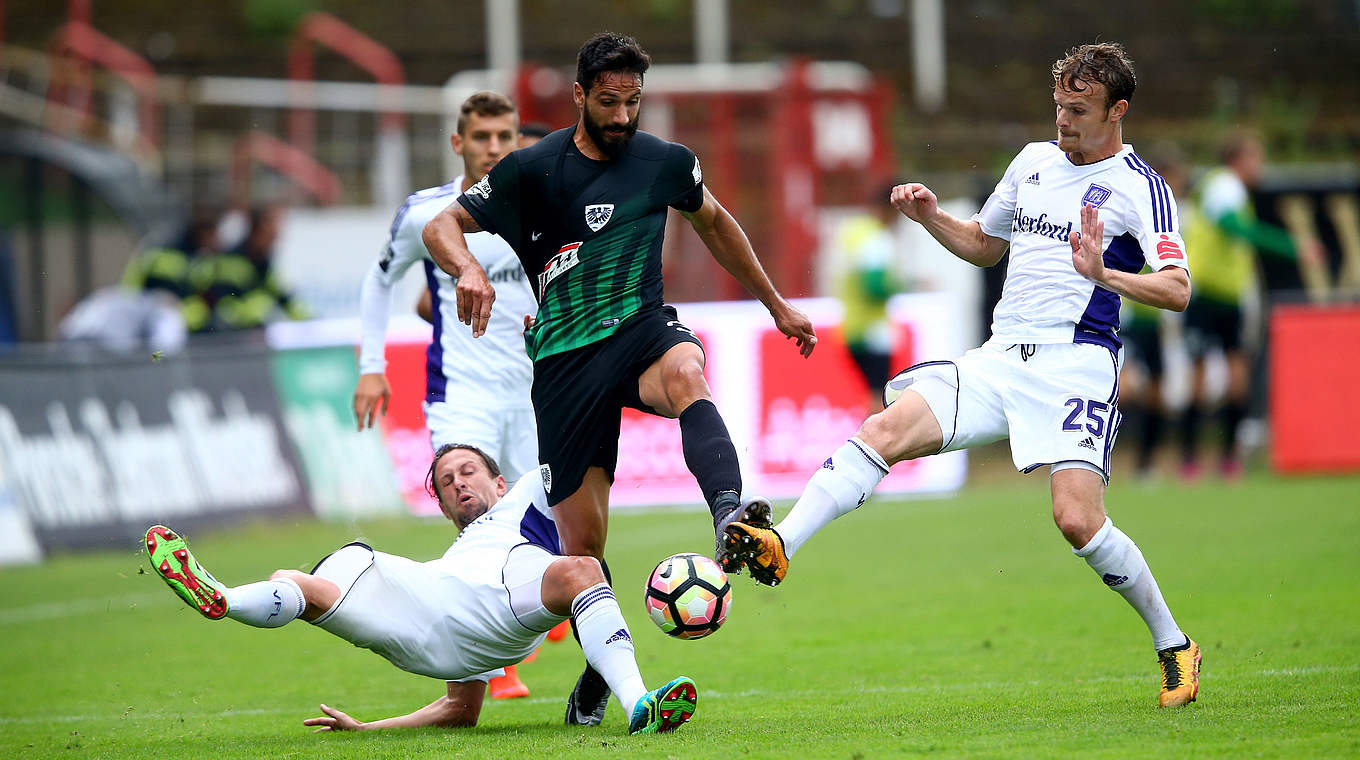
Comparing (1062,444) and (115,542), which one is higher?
(1062,444)

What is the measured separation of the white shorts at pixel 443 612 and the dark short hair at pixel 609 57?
1.72 meters

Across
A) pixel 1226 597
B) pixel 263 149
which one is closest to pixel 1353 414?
pixel 1226 597

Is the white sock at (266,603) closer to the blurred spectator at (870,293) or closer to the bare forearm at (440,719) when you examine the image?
the bare forearm at (440,719)

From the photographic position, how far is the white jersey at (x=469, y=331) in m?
7.35

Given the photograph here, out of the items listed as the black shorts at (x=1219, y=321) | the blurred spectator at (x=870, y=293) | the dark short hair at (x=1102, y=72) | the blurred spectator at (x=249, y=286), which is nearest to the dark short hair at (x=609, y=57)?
the dark short hair at (x=1102, y=72)

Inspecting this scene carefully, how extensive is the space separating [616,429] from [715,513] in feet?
2.18


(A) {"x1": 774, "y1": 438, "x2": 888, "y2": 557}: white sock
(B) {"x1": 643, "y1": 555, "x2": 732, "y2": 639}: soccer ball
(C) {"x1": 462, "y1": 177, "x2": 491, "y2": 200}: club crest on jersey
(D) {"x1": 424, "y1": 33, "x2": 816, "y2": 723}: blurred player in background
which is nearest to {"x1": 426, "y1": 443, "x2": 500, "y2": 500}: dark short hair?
(D) {"x1": 424, "y1": 33, "x2": 816, "y2": 723}: blurred player in background

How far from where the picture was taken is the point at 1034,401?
603cm

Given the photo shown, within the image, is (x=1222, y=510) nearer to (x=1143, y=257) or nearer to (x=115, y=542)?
(x=1143, y=257)

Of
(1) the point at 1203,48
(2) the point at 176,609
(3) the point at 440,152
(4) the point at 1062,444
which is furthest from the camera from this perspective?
(1) the point at 1203,48

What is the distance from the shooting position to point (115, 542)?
1249 cm

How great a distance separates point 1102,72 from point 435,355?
3.26m

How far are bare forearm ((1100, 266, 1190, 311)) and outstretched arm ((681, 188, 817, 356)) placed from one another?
1162mm

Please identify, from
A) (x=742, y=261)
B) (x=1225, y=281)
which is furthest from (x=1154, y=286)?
(x=1225, y=281)
